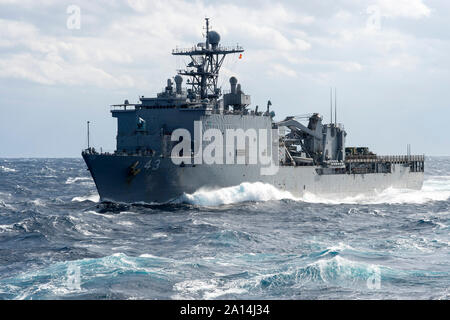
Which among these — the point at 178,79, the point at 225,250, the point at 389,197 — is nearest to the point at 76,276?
the point at 225,250

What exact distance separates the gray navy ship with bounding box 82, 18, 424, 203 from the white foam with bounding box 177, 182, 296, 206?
0.34 m

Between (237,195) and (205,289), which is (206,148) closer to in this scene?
(237,195)

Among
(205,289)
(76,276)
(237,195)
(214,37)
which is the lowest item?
(205,289)

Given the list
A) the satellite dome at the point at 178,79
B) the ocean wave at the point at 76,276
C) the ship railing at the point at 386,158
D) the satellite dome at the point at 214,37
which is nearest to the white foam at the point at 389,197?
the ship railing at the point at 386,158

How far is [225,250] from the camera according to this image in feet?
74.7

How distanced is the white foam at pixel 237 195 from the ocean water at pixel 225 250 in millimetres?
68

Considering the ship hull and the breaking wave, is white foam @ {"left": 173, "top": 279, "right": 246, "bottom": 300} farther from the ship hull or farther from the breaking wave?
the breaking wave

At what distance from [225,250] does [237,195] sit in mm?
14954

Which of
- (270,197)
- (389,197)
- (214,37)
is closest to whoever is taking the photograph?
(270,197)

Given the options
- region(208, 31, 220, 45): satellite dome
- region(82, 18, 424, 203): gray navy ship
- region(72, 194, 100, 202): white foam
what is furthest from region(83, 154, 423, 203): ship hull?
region(208, 31, 220, 45): satellite dome

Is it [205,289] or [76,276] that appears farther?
[76,276]

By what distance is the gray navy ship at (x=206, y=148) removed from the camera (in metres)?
35.0

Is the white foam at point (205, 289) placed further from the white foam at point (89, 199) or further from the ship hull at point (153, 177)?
the white foam at point (89, 199)

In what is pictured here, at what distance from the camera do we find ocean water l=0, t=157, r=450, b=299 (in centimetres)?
1714
